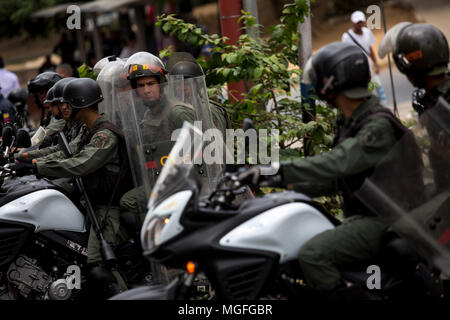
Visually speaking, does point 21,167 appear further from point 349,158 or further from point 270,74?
point 270,74

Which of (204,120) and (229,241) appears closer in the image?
(229,241)

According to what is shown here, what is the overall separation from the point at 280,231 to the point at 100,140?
6.20 ft

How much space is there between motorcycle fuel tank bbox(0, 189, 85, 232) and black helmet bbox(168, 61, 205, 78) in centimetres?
145

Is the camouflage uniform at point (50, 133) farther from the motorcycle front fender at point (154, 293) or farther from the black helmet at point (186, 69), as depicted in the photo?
the motorcycle front fender at point (154, 293)

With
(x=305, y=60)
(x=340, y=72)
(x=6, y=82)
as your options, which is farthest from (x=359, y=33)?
(x=340, y=72)

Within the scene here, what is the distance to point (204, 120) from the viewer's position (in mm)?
5117

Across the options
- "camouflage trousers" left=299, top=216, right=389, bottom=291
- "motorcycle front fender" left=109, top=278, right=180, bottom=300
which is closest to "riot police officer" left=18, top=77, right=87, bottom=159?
"motorcycle front fender" left=109, top=278, right=180, bottom=300

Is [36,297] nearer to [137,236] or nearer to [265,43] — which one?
[137,236]

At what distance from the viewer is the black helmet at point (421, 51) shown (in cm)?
398

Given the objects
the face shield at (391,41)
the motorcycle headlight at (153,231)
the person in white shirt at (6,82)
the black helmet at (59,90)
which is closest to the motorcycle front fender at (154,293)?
the motorcycle headlight at (153,231)

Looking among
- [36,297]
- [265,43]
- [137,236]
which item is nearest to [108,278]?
[137,236]

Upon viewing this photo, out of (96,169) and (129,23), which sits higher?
(96,169)

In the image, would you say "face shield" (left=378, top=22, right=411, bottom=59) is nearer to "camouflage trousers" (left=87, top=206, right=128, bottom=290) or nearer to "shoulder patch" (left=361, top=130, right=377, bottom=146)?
"shoulder patch" (left=361, top=130, right=377, bottom=146)

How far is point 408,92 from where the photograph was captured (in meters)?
13.7
